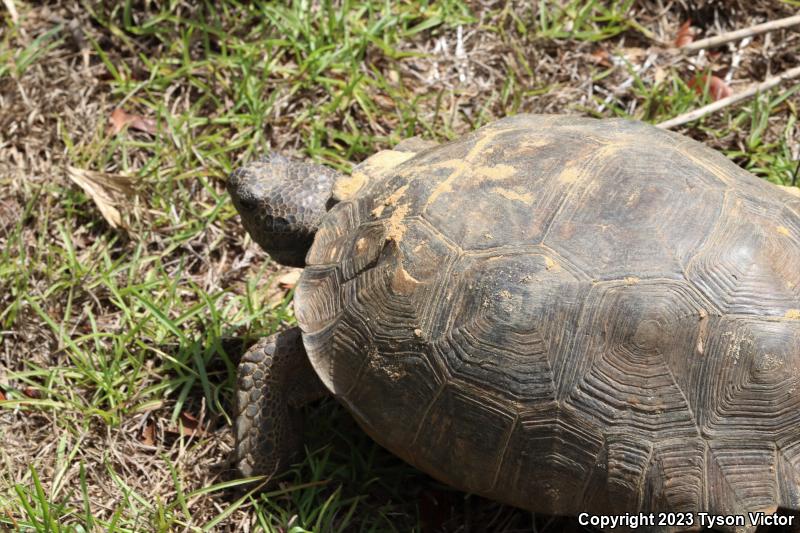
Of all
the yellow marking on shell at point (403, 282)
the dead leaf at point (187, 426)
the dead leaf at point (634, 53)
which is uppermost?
the yellow marking on shell at point (403, 282)

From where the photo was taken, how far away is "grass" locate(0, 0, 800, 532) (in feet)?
12.6

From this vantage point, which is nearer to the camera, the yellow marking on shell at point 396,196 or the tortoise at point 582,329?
the tortoise at point 582,329

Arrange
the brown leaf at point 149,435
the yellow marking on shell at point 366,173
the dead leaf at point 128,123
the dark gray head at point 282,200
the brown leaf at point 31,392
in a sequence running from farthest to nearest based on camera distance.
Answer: the dead leaf at point 128,123 < the brown leaf at point 31,392 < the brown leaf at point 149,435 < the dark gray head at point 282,200 < the yellow marking on shell at point 366,173

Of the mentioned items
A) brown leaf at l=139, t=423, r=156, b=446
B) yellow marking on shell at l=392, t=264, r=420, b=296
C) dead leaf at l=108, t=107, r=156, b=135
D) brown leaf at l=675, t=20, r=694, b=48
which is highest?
yellow marking on shell at l=392, t=264, r=420, b=296

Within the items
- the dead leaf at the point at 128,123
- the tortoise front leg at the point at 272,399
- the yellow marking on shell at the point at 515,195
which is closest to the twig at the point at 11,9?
the dead leaf at the point at 128,123

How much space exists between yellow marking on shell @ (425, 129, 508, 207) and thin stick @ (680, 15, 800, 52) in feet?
7.22

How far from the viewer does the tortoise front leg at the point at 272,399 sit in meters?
3.79

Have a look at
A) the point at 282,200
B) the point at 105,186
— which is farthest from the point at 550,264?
the point at 105,186

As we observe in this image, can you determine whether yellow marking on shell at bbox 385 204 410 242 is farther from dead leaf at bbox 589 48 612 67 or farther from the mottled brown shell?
dead leaf at bbox 589 48 612 67

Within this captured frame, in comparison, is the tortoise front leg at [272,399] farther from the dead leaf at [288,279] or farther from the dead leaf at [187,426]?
the dead leaf at [288,279]

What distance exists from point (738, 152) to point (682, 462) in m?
2.34

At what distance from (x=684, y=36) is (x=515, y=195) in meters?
2.73

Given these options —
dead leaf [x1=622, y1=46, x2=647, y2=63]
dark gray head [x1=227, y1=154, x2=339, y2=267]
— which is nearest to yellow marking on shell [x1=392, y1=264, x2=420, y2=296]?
dark gray head [x1=227, y1=154, x2=339, y2=267]

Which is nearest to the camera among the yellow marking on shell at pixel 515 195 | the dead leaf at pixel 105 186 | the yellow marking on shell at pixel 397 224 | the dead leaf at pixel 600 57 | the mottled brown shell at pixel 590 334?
the mottled brown shell at pixel 590 334
